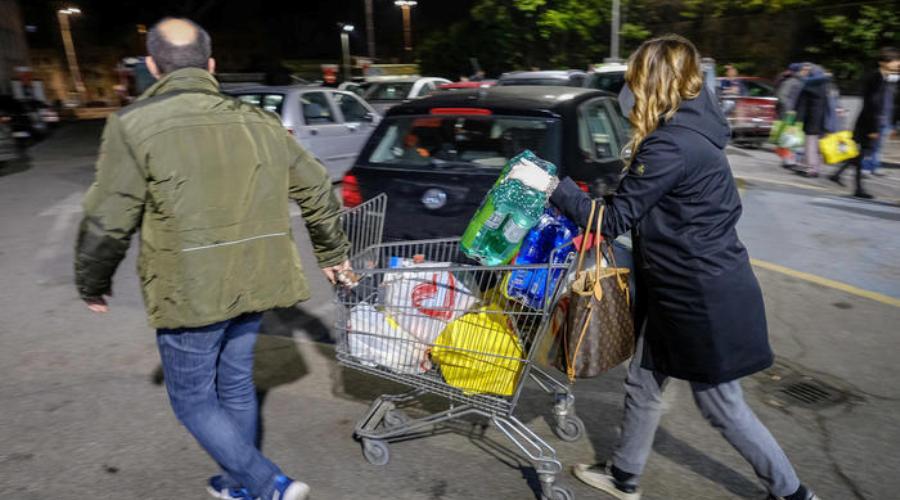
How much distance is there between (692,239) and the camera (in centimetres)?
235

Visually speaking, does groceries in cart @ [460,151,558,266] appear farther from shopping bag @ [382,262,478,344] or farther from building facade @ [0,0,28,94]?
building facade @ [0,0,28,94]

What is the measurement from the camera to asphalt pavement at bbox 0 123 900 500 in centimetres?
295

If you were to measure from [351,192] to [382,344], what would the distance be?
81.5 inches

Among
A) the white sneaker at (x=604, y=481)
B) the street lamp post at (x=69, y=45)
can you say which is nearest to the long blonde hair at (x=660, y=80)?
the white sneaker at (x=604, y=481)

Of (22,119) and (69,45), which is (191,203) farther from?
(69,45)

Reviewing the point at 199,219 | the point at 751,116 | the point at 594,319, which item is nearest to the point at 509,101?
the point at 594,319

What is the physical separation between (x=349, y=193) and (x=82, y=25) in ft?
151

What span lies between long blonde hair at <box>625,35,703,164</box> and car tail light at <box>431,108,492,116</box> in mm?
2015

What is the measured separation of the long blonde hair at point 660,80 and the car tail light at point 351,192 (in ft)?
8.34

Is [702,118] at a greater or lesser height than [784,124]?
greater

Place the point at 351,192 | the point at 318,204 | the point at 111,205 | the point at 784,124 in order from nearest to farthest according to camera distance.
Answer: the point at 111,205 < the point at 318,204 < the point at 351,192 < the point at 784,124

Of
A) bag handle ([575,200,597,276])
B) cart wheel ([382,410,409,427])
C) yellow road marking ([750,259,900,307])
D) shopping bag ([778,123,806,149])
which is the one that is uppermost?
bag handle ([575,200,597,276])

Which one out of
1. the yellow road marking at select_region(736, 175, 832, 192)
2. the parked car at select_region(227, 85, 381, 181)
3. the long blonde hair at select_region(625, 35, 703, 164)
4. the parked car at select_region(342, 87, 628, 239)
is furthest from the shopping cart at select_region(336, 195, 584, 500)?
the yellow road marking at select_region(736, 175, 832, 192)

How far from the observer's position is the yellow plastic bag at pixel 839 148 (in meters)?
8.80
